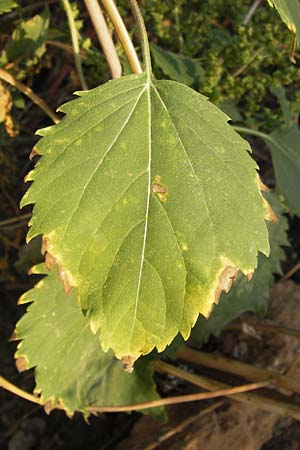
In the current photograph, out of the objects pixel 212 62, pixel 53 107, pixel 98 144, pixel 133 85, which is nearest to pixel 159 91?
pixel 133 85

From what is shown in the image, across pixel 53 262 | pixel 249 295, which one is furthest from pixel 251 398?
pixel 53 262

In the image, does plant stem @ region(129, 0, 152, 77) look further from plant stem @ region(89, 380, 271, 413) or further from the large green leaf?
plant stem @ region(89, 380, 271, 413)

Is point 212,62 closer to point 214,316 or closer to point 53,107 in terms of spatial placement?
point 214,316

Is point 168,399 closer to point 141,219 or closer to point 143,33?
point 141,219

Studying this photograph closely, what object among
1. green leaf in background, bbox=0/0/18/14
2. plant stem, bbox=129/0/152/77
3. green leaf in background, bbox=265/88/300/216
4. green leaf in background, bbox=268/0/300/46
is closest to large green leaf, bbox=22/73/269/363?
plant stem, bbox=129/0/152/77

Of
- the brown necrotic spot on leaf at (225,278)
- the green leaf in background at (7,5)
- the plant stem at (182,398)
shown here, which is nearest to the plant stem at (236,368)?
the plant stem at (182,398)

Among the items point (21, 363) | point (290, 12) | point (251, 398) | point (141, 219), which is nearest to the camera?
point (141, 219)
